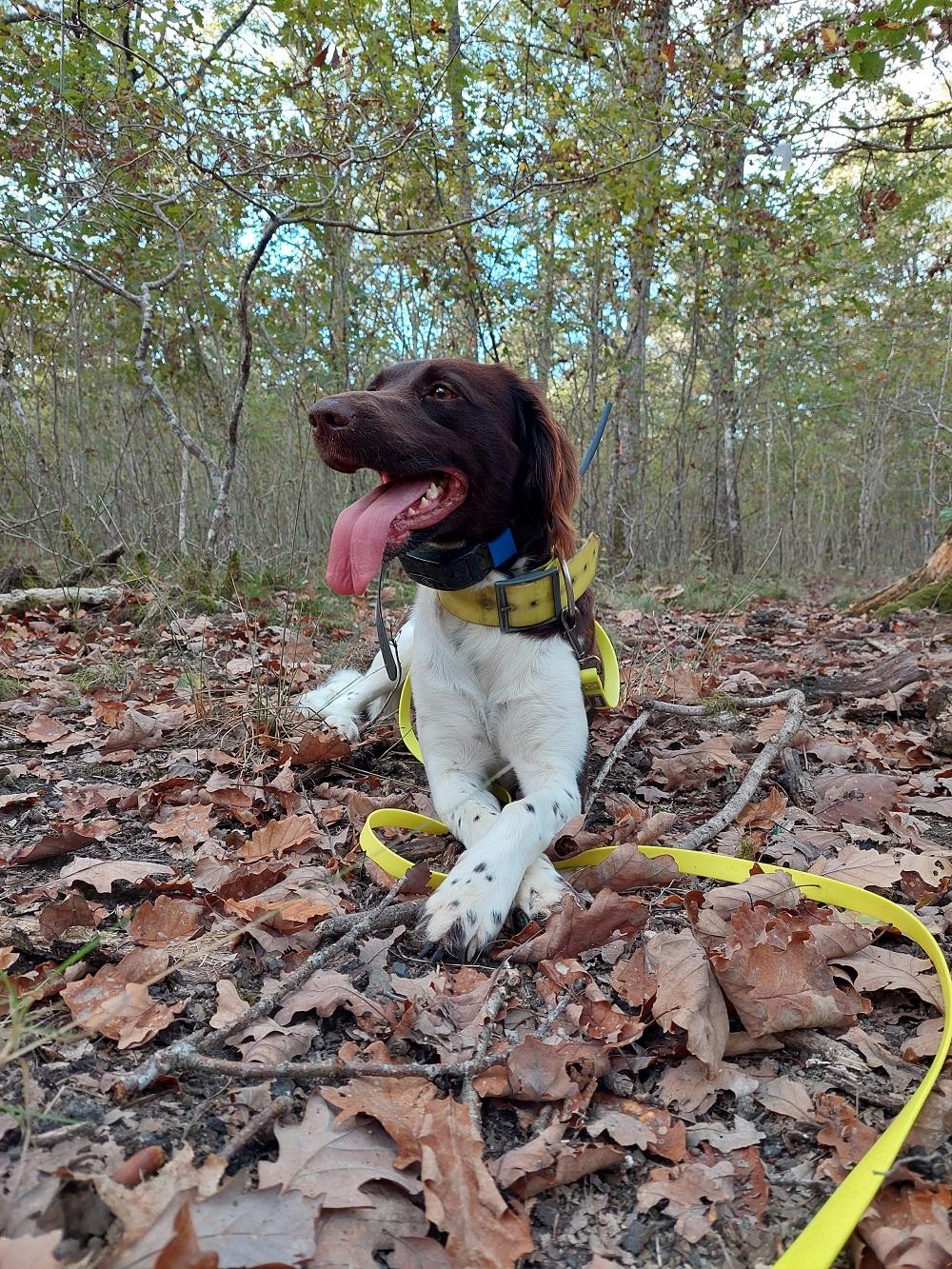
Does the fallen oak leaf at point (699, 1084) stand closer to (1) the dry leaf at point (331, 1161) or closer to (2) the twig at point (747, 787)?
(1) the dry leaf at point (331, 1161)

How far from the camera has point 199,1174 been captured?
1.07m

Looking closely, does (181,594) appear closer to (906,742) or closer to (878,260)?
(906,742)

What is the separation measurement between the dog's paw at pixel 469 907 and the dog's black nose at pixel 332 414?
1.32 meters

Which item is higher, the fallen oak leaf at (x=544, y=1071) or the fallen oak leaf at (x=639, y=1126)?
the fallen oak leaf at (x=544, y=1071)

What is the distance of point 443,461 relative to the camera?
8.43 feet

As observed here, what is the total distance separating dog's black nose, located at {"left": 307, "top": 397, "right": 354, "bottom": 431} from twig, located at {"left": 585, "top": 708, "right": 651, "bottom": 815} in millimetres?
1435

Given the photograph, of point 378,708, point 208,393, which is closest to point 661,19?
point 208,393

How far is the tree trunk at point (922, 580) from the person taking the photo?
20.8ft

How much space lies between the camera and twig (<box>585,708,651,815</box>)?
2702mm

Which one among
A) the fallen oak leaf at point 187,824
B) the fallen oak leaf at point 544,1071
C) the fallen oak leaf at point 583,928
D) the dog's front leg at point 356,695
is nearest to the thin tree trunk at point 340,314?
the dog's front leg at point 356,695

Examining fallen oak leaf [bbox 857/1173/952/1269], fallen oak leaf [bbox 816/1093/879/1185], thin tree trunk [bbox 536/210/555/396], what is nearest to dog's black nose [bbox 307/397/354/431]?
fallen oak leaf [bbox 816/1093/879/1185]

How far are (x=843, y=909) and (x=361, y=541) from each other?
5.25 ft

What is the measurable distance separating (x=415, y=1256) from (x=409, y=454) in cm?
202

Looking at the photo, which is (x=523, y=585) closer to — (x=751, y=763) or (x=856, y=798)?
(x=751, y=763)
